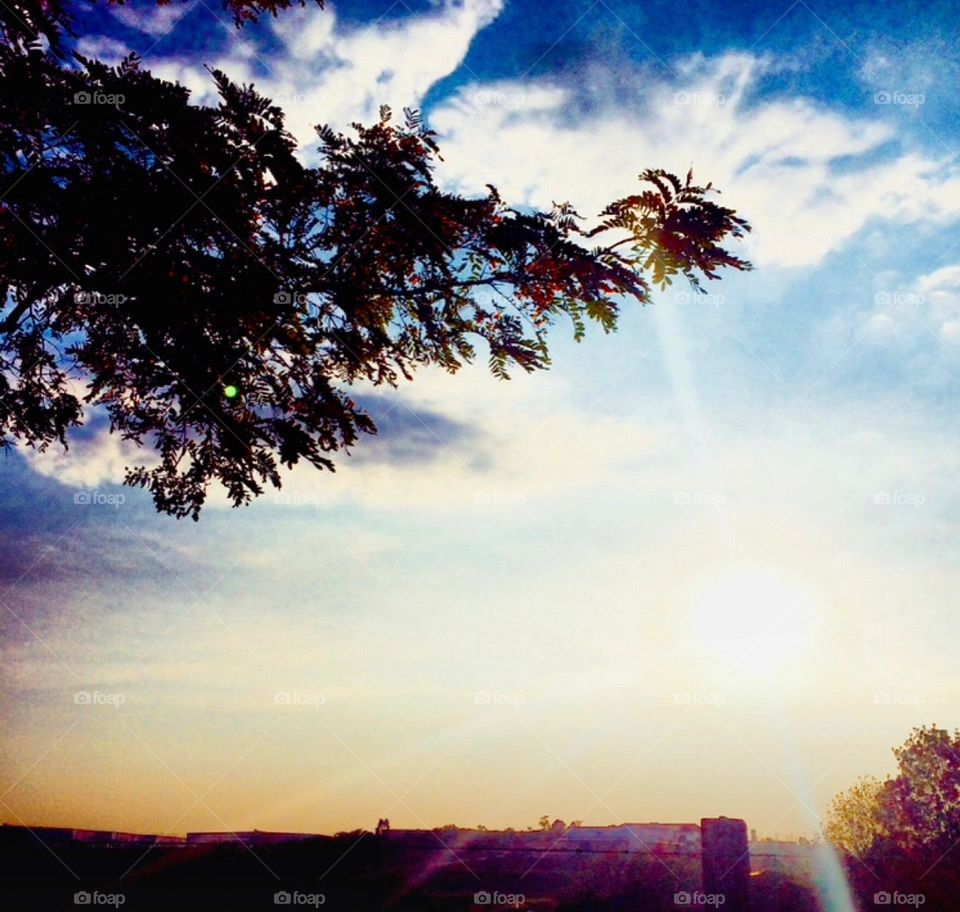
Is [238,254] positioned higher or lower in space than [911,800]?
higher

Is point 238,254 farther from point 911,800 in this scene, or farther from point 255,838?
point 911,800

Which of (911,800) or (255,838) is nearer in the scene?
(255,838)

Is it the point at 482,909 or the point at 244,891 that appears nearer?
the point at 482,909

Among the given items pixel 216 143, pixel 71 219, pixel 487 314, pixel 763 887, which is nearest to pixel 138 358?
pixel 71 219

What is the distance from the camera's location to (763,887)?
6793mm

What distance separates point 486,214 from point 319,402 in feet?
8.13

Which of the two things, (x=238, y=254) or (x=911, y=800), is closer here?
(x=238, y=254)

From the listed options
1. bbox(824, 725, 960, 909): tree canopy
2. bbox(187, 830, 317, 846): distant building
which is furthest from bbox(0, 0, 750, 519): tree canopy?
bbox(824, 725, 960, 909): tree canopy

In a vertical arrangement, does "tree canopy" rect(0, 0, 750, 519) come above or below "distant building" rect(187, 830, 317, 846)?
above

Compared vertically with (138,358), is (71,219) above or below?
above

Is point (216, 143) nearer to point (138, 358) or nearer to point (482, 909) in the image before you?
point (138, 358)

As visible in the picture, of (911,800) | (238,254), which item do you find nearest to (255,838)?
(238,254)

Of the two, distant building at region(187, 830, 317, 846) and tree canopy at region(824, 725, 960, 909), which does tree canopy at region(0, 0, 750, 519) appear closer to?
distant building at region(187, 830, 317, 846)

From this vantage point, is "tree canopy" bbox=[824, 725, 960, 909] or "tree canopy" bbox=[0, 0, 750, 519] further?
"tree canopy" bbox=[824, 725, 960, 909]
